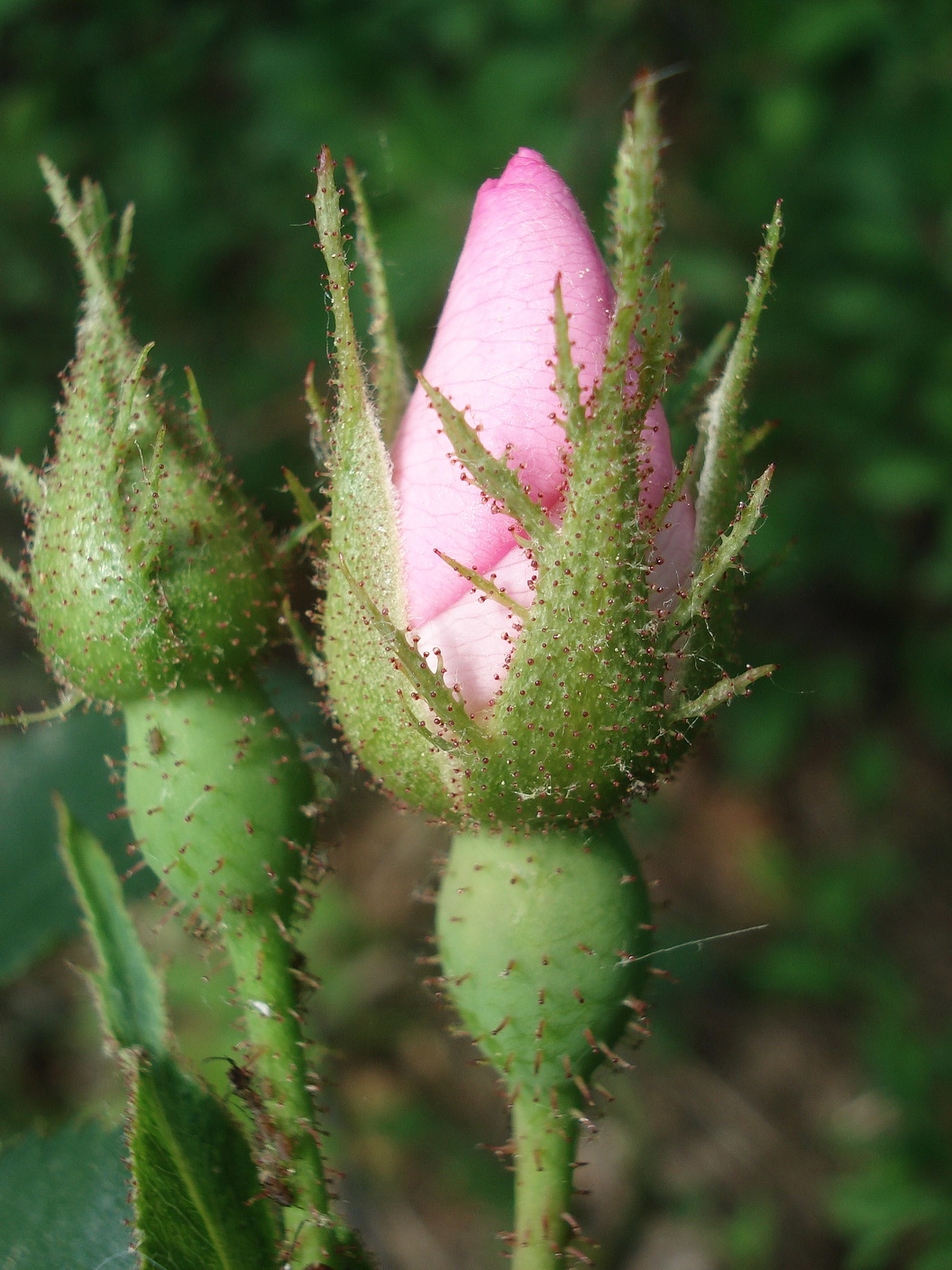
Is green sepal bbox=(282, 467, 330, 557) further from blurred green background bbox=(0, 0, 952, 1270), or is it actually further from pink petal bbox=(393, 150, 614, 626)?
blurred green background bbox=(0, 0, 952, 1270)

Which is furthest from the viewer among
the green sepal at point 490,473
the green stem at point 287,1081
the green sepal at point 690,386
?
the green sepal at point 690,386

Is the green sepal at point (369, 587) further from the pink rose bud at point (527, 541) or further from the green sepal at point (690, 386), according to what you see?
the green sepal at point (690, 386)

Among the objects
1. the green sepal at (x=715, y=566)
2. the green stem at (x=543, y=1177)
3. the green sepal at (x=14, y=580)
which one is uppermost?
the green sepal at (x=14, y=580)

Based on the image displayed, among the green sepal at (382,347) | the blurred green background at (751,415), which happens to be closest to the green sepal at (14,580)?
the green sepal at (382,347)

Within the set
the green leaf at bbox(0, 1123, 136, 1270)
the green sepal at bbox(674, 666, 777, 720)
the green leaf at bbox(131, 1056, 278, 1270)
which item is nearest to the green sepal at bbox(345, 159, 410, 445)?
the green sepal at bbox(674, 666, 777, 720)

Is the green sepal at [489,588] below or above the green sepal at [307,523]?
below

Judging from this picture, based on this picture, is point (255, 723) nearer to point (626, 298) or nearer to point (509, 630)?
point (509, 630)

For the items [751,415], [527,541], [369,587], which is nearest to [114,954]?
[369,587]
